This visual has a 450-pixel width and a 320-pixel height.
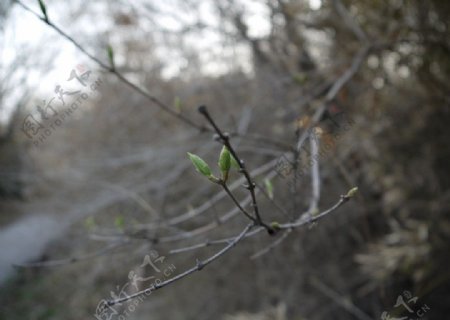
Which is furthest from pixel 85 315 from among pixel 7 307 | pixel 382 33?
pixel 382 33

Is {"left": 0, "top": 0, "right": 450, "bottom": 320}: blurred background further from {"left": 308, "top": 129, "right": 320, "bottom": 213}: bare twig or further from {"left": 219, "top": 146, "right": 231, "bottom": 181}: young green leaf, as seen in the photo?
{"left": 219, "top": 146, "right": 231, "bottom": 181}: young green leaf

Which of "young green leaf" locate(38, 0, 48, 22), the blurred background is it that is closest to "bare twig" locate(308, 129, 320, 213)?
the blurred background

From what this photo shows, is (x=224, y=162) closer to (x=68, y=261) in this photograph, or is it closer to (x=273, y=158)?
(x=68, y=261)

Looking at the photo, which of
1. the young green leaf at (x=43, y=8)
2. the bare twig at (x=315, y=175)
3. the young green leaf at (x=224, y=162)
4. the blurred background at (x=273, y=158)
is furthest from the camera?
the blurred background at (x=273, y=158)

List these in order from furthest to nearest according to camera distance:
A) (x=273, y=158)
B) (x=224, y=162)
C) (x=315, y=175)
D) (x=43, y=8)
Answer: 1. (x=273, y=158)
2. (x=315, y=175)
3. (x=43, y=8)
4. (x=224, y=162)

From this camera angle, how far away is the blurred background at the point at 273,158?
2.26m

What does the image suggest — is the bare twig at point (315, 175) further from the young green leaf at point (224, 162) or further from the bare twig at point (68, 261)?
the bare twig at point (68, 261)

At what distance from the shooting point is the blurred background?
2256mm

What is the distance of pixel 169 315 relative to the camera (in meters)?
4.34

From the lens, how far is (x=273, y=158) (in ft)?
9.42

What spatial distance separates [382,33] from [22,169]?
231 inches

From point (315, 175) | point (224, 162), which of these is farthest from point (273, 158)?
point (224, 162)

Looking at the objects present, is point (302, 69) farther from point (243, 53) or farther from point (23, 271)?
point (23, 271)

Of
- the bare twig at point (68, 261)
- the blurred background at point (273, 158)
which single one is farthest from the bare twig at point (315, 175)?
the bare twig at point (68, 261)
